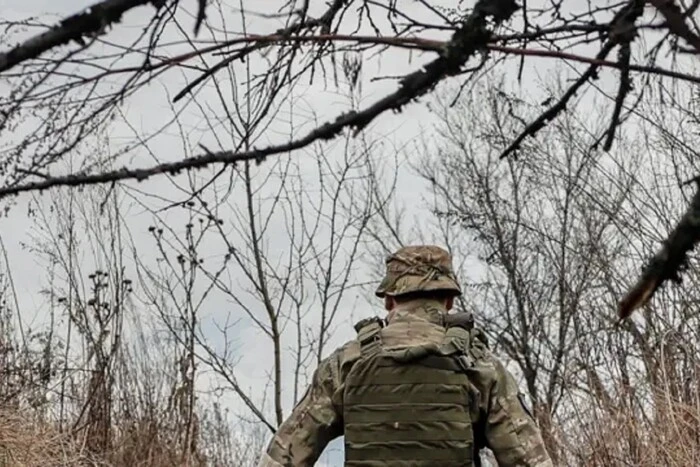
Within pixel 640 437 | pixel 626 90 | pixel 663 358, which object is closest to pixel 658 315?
pixel 663 358

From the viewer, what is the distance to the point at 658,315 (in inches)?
234

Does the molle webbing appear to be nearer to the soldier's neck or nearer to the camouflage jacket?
the camouflage jacket

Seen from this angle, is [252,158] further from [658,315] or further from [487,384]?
[658,315]

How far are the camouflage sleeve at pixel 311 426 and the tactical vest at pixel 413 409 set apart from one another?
0.38ft

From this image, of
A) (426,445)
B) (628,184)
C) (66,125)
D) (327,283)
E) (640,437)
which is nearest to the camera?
(66,125)

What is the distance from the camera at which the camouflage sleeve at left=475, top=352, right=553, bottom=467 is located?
3.44 m

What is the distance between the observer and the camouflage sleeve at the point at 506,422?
3.44 meters

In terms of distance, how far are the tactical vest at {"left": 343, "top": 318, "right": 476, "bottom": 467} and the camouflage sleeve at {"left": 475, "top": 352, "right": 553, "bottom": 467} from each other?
0.06 m

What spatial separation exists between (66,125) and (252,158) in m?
0.56

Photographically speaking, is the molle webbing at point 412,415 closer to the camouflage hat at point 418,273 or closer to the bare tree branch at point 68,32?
the camouflage hat at point 418,273

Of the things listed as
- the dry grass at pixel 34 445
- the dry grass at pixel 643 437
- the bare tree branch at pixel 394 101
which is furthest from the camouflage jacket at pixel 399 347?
the dry grass at pixel 34 445

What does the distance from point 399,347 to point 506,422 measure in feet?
1.23

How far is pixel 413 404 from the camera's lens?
3.46m

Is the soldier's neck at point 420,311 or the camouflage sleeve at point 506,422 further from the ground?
the soldier's neck at point 420,311
